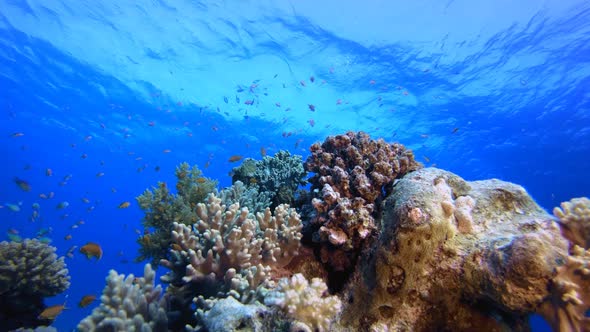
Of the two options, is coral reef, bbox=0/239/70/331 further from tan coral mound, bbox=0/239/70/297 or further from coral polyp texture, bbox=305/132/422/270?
coral polyp texture, bbox=305/132/422/270

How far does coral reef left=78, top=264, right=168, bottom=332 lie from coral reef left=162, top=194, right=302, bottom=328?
371 millimetres

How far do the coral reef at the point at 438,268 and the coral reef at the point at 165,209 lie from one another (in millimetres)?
4175

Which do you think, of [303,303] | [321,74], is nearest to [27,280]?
[303,303]

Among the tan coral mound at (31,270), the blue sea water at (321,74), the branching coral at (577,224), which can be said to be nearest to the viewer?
the branching coral at (577,224)

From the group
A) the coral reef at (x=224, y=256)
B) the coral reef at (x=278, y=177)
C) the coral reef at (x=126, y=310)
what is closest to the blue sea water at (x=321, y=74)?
the coral reef at (x=278, y=177)

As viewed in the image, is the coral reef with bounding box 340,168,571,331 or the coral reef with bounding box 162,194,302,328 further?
the coral reef with bounding box 162,194,302,328

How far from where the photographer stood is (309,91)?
26.7 meters

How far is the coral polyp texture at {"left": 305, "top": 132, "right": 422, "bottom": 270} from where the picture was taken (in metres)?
3.57

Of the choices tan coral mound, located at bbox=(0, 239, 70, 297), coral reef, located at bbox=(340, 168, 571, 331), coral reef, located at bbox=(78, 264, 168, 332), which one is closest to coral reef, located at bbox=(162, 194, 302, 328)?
coral reef, located at bbox=(78, 264, 168, 332)

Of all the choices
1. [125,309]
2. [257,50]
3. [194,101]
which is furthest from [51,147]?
[125,309]

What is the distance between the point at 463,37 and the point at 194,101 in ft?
85.7

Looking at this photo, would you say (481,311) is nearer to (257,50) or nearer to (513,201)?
(513,201)

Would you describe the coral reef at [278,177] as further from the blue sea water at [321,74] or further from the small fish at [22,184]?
the small fish at [22,184]

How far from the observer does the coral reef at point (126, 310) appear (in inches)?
104
